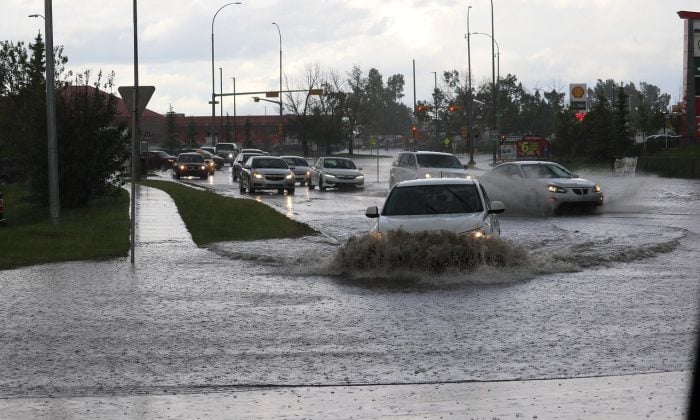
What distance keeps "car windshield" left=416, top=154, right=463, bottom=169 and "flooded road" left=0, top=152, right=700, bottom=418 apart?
652 inches

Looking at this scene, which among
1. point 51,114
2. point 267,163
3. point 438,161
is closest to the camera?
point 51,114

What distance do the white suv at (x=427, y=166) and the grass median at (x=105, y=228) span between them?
18.3 ft

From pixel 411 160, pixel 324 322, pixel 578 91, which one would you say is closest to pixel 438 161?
pixel 411 160

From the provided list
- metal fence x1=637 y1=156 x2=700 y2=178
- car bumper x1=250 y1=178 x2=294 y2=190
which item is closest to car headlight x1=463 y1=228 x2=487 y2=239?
car bumper x1=250 y1=178 x2=294 y2=190

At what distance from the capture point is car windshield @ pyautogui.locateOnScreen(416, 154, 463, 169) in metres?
37.2

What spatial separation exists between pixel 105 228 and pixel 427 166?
14252 millimetres

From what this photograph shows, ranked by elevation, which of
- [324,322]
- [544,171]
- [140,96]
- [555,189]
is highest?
[140,96]

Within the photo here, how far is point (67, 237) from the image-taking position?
23.3 meters

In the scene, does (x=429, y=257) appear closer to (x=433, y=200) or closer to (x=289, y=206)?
(x=433, y=200)

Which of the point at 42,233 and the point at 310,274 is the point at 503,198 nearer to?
the point at 42,233

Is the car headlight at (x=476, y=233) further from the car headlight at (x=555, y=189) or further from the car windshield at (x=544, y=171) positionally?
the car windshield at (x=544, y=171)

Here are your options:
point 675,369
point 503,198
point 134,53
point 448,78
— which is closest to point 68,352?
point 675,369

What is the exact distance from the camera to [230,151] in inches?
3762

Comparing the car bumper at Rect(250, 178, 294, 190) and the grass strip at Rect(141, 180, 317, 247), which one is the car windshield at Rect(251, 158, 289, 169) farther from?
the grass strip at Rect(141, 180, 317, 247)
